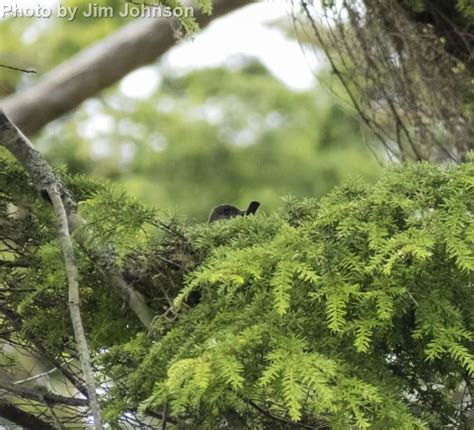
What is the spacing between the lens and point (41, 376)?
1911mm

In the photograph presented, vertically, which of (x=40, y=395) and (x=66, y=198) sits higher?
(x=66, y=198)

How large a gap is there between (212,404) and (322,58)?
204 cm

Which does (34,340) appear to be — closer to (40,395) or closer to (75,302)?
(40,395)

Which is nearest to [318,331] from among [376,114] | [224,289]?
[224,289]

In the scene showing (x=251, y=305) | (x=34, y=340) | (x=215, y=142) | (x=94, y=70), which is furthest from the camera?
(x=215, y=142)

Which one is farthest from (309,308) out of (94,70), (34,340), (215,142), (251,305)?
(215,142)

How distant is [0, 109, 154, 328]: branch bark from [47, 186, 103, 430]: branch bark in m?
0.03

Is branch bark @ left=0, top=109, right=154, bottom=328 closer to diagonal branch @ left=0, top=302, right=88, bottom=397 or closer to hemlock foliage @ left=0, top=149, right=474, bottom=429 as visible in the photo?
hemlock foliage @ left=0, top=149, right=474, bottom=429

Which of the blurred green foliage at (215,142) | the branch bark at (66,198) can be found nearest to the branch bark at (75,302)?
the branch bark at (66,198)

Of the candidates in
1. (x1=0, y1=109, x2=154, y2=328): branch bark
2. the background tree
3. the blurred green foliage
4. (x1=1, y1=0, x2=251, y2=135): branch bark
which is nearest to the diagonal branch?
the background tree

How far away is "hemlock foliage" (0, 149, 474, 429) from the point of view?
120cm

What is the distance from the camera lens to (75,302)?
1343 mm

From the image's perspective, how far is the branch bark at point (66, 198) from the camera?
1.53 metres

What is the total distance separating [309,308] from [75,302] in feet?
1.21
